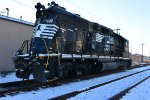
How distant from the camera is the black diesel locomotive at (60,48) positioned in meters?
11.3

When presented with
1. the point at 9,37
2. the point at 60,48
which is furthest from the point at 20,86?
the point at 9,37

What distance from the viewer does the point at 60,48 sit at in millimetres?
12711

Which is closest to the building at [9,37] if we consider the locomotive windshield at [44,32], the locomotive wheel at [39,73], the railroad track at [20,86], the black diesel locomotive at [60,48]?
the black diesel locomotive at [60,48]

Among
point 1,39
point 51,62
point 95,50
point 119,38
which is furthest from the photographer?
point 119,38

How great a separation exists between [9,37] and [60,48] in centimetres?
716

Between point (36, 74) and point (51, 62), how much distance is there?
0.99 m

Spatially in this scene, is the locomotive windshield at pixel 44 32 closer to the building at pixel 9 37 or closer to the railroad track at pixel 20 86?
the railroad track at pixel 20 86

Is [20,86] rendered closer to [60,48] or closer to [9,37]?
[60,48]

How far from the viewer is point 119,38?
23.2 metres

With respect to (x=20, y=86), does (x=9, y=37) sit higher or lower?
higher

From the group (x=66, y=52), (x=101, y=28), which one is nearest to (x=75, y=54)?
(x=66, y=52)

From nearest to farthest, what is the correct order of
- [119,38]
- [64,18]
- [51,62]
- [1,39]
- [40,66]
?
Result: 1. [40,66]
2. [51,62]
3. [64,18]
4. [1,39]
5. [119,38]

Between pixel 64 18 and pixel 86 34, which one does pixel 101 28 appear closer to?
pixel 86 34

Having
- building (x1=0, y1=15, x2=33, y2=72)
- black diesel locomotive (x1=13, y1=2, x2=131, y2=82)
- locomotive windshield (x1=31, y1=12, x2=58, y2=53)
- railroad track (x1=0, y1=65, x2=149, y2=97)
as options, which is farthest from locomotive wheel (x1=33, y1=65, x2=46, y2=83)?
building (x1=0, y1=15, x2=33, y2=72)
